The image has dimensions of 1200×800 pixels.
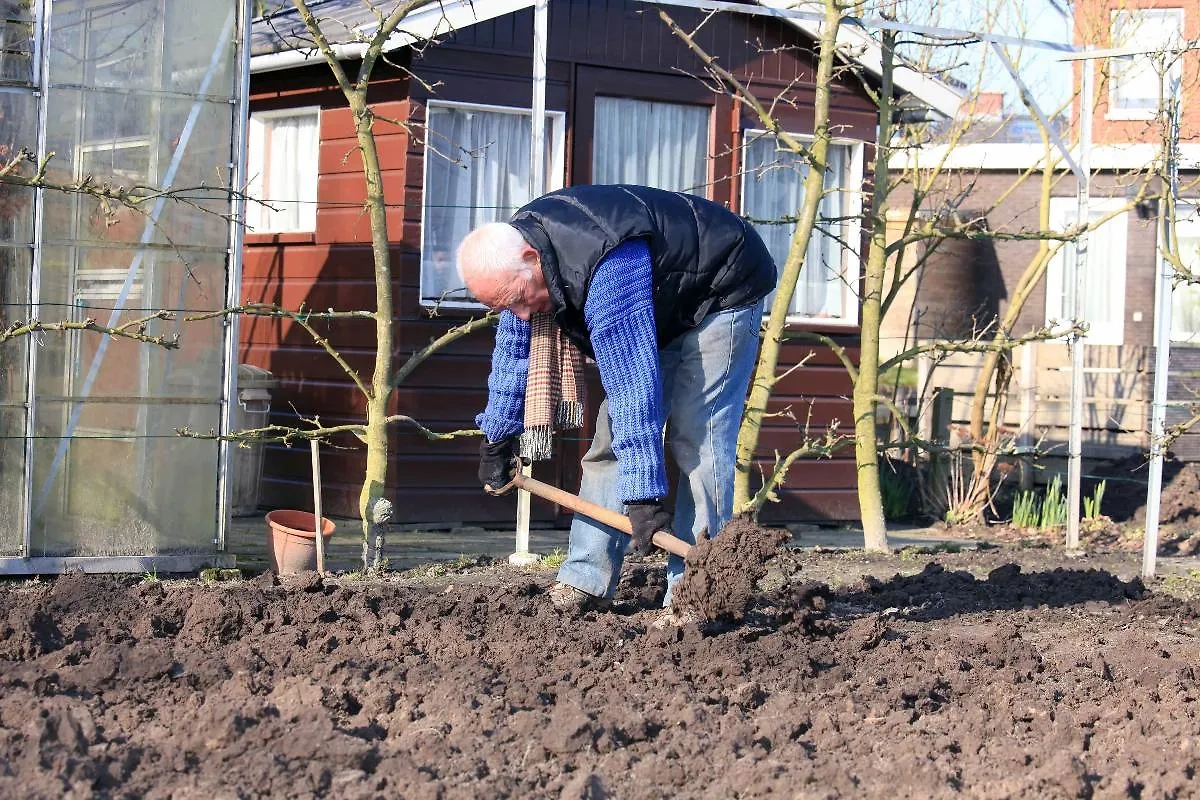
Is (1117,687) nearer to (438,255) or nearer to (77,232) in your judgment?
(77,232)

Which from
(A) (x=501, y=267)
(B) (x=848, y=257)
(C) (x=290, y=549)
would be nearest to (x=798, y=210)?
(B) (x=848, y=257)

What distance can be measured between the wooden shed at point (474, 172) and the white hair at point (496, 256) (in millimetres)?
3978

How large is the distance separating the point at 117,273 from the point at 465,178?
3070 mm

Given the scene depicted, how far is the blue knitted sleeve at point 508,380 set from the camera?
5738 mm

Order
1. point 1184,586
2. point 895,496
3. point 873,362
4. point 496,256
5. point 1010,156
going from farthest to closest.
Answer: point 1010,156 < point 895,496 < point 873,362 < point 1184,586 < point 496,256

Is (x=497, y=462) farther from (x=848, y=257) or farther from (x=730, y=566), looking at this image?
(x=848, y=257)

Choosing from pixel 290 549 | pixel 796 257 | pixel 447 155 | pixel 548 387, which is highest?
pixel 447 155

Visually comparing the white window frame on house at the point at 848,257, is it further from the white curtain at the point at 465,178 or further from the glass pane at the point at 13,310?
the glass pane at the point at 13,310

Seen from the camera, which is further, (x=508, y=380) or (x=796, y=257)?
(x=796, y=257)

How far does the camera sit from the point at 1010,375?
1170 centimetres

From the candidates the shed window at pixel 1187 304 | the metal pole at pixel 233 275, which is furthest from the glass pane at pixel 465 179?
the shed window at pixel 1187 304

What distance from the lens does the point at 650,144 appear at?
1030 cm

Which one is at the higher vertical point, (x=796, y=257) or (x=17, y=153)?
(x=17, y=153)

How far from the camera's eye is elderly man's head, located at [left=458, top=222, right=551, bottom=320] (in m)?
5.02
